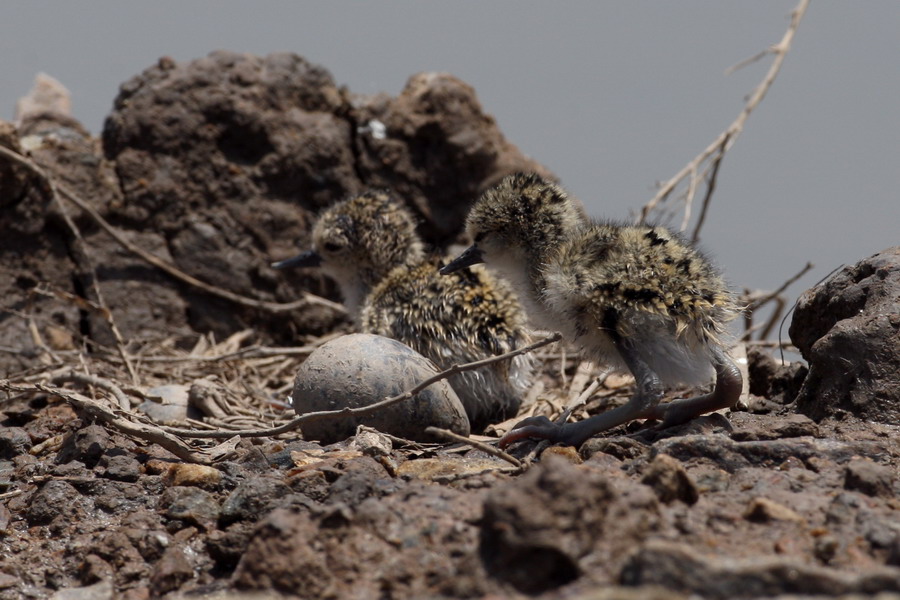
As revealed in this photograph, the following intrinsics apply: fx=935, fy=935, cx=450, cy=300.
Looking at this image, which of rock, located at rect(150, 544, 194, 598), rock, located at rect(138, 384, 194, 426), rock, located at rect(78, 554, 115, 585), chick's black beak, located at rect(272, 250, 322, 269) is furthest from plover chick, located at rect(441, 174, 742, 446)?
chick's black beak, located at rect(272, 250, 322, 269)

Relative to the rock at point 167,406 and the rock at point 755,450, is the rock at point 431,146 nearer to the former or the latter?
the rock at point 167,406

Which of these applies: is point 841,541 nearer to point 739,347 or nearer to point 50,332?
point 739,347

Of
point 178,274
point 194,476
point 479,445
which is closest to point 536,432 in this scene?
point 479,445

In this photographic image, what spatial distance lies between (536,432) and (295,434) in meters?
1.26

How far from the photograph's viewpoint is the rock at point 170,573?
2777mm

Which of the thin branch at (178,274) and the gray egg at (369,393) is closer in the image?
the gray egg at (369,393)

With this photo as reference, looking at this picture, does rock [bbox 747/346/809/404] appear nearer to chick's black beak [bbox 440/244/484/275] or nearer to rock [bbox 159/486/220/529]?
chick's black beak [bbox 440/244/484/275]

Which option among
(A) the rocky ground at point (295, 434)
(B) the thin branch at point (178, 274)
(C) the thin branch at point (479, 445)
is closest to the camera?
(A) the rocky ground at point (295, 434)

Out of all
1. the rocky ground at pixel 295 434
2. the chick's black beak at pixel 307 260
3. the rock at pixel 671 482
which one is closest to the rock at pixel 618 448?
Result: the rocky ground at pixel 295 434

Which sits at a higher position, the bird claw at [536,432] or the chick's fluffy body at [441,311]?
the chick's fluffy body at [441,311]

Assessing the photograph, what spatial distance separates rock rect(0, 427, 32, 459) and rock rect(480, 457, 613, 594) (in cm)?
286

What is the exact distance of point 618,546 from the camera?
213 cm

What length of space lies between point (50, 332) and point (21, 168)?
3.81ft

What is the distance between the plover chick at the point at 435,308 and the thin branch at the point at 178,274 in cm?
95
